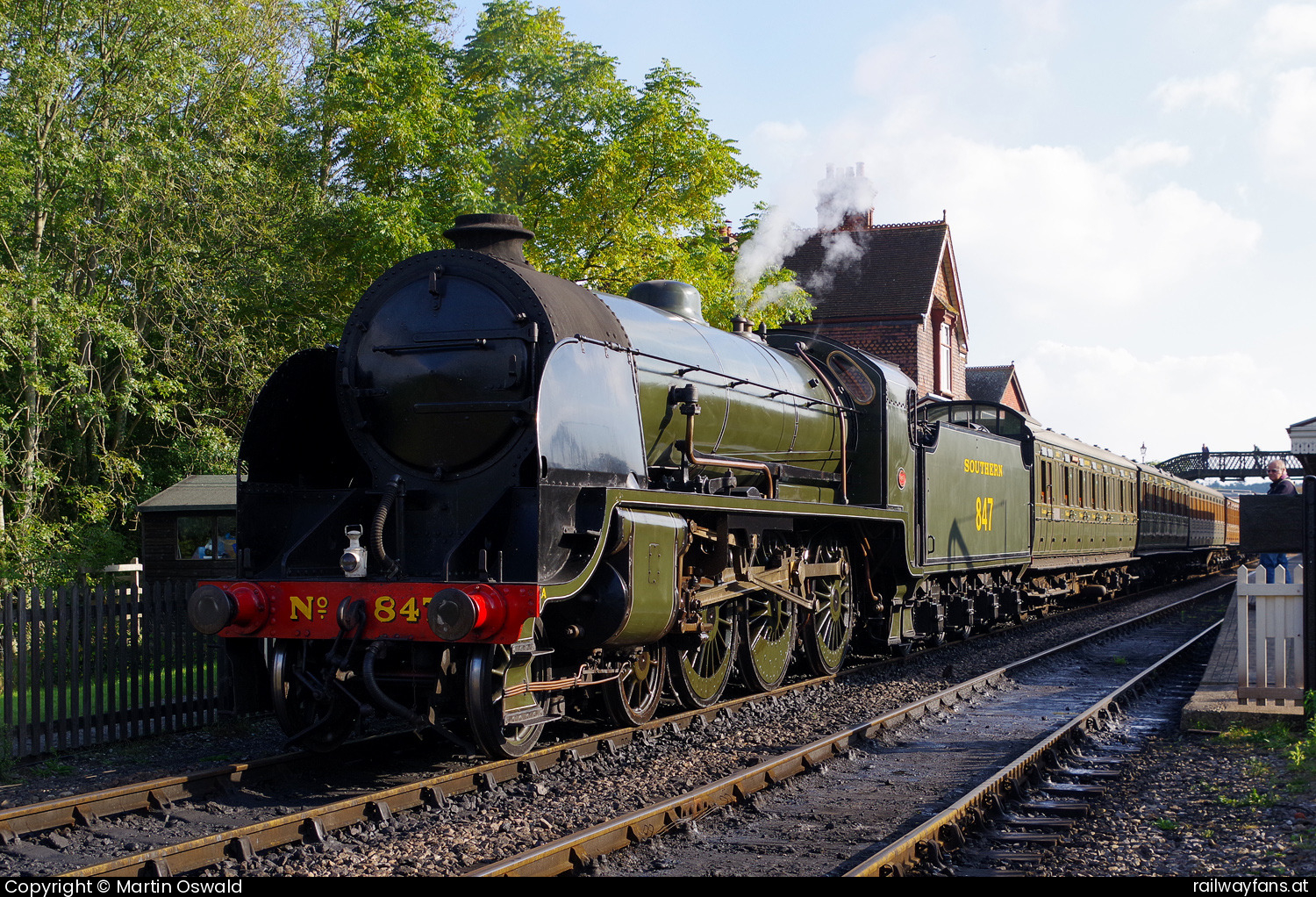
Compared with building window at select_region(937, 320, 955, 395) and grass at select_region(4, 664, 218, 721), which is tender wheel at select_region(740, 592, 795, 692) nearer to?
grass at select_region(4, 664, 218, 721)

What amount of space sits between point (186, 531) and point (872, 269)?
754 inches

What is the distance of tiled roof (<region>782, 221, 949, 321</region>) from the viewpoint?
27.1m

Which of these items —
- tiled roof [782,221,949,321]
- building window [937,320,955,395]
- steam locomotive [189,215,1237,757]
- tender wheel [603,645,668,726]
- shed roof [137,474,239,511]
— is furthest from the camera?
building window [937,320,955,395]

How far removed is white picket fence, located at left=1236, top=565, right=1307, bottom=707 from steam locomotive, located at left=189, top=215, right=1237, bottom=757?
9.93 feet

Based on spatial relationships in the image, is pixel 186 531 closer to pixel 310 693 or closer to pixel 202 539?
pixel 202 539

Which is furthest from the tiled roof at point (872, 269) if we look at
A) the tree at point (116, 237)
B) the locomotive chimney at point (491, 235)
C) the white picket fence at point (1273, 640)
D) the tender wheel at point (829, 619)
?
the locomotive chimney at point (491, 235)

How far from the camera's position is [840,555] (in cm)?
962

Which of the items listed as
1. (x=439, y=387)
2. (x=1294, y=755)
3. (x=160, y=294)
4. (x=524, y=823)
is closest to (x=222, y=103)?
(x=160, y=294)

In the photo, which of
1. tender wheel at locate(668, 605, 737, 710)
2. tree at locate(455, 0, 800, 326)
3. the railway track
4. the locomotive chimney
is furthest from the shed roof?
the railway track

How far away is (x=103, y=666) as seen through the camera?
24.5ft

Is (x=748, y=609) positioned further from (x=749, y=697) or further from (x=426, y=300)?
(x=426, y=300)

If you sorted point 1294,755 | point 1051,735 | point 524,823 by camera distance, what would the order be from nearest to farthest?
1. point 524,823
2. point 1294,755
3. point 1051,735

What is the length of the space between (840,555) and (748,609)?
177cm

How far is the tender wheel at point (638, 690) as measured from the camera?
667cm
